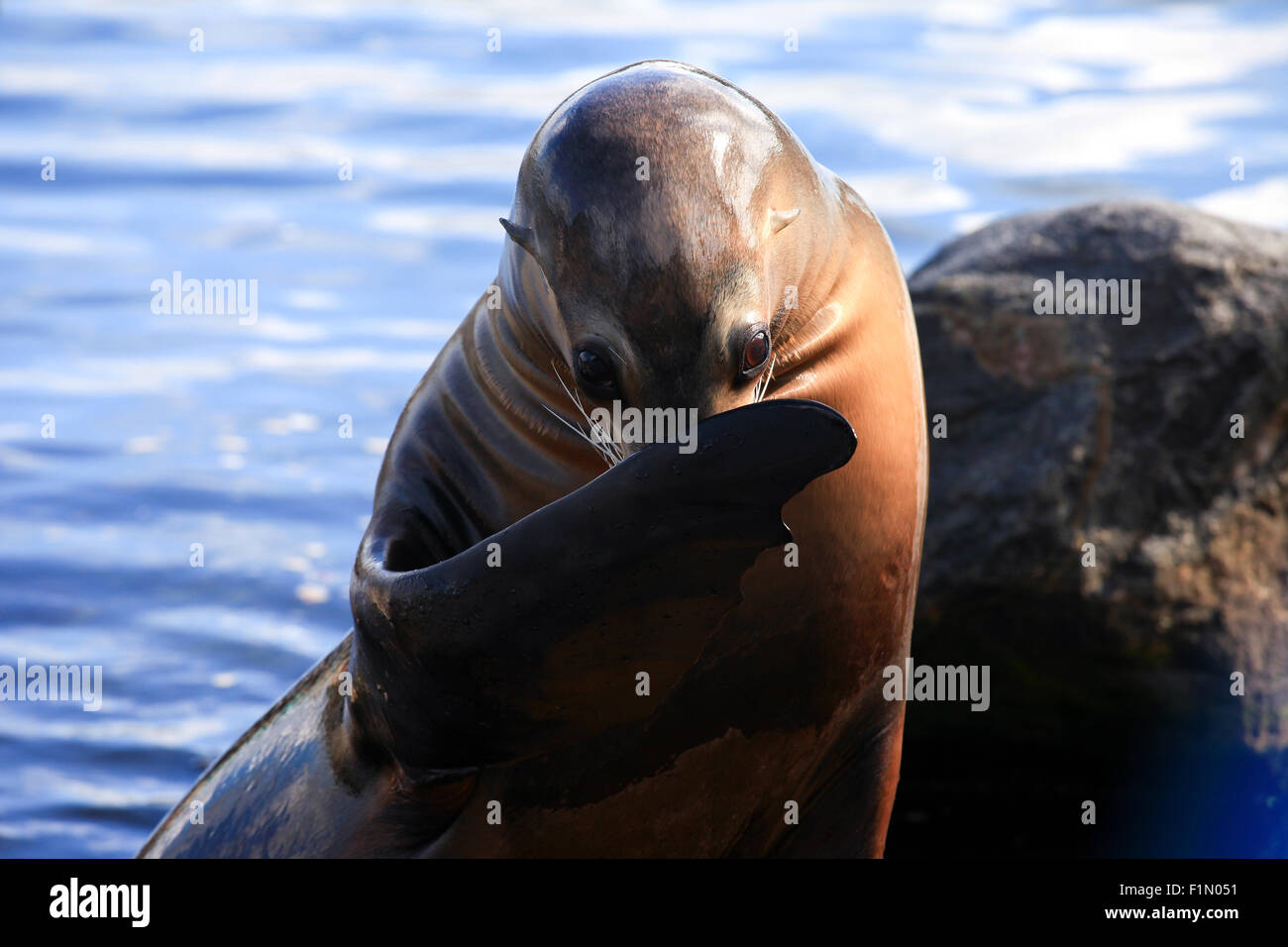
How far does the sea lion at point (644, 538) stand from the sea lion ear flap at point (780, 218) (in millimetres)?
14

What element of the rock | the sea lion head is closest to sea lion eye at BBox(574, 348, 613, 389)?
the sea lion head

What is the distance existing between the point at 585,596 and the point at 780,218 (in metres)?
0.70

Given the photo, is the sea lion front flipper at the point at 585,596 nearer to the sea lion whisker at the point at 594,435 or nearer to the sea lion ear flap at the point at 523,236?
the sea lion whisker at the point at 594,435

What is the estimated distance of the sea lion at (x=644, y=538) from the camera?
273cm

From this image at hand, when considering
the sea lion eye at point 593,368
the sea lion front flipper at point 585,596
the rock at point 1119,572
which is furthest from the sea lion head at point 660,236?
the rock at point 1119,572

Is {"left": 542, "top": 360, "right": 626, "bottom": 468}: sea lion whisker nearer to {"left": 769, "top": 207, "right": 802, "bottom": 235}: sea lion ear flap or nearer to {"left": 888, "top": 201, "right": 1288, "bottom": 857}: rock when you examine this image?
{"left": 769, "top": 207, "right": 802, "bottom": 235}: sea lion ear flap

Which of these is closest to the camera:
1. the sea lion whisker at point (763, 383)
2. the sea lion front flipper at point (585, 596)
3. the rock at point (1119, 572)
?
the sea lion front flipper at point (585, 596)

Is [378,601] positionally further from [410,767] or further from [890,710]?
[890,710]

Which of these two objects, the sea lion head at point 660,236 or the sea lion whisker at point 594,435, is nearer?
the sea lion head at point 660,236

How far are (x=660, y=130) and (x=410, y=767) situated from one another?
126 cm

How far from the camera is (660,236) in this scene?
273cm

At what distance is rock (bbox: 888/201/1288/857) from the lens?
5844mm

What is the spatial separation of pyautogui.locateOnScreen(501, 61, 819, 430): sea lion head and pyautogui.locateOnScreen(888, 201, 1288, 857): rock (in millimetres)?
3131

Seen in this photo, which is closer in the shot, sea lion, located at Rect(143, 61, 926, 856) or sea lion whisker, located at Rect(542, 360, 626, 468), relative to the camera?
sea lion, located at Rect(143, 61, 926, 856)
